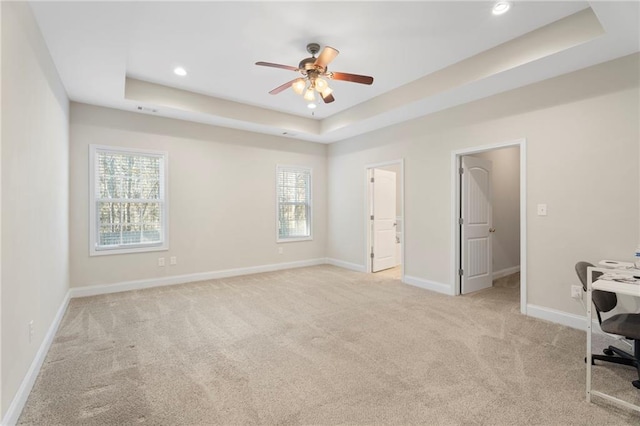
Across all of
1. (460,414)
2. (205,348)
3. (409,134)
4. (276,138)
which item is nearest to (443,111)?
(409,134)

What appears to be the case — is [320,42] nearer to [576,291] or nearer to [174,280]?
[576,291]

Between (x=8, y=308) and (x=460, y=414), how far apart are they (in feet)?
9.10

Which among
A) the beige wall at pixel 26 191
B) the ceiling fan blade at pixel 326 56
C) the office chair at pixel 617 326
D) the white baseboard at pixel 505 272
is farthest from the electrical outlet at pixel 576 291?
the beige wall at pixel 26 191

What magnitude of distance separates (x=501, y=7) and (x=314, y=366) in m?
3.37

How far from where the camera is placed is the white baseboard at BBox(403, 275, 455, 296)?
4.40m

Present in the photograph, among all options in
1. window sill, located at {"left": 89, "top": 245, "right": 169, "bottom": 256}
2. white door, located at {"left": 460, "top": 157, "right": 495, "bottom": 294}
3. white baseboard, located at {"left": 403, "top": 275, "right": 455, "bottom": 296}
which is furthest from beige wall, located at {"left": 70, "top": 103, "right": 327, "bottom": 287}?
white door, located at {"left": 460, "top": 157, "right": 495, "bottom": 294}

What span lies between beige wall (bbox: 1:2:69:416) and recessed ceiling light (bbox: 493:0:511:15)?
342 cm

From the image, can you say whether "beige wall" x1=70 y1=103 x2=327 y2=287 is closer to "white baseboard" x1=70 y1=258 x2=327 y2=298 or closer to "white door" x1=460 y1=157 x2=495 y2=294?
"white baseboard" x1=70 y1=258 x2=327 y2=298

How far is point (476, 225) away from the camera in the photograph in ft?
15.1

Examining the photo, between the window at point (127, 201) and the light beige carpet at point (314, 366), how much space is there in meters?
0.98

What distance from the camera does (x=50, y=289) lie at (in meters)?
2.91

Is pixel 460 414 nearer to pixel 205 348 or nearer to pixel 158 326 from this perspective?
pixel 205 348

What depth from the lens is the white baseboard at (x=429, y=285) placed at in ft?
14.4

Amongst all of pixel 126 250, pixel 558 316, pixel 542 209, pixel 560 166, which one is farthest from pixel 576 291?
pixel 126 250
